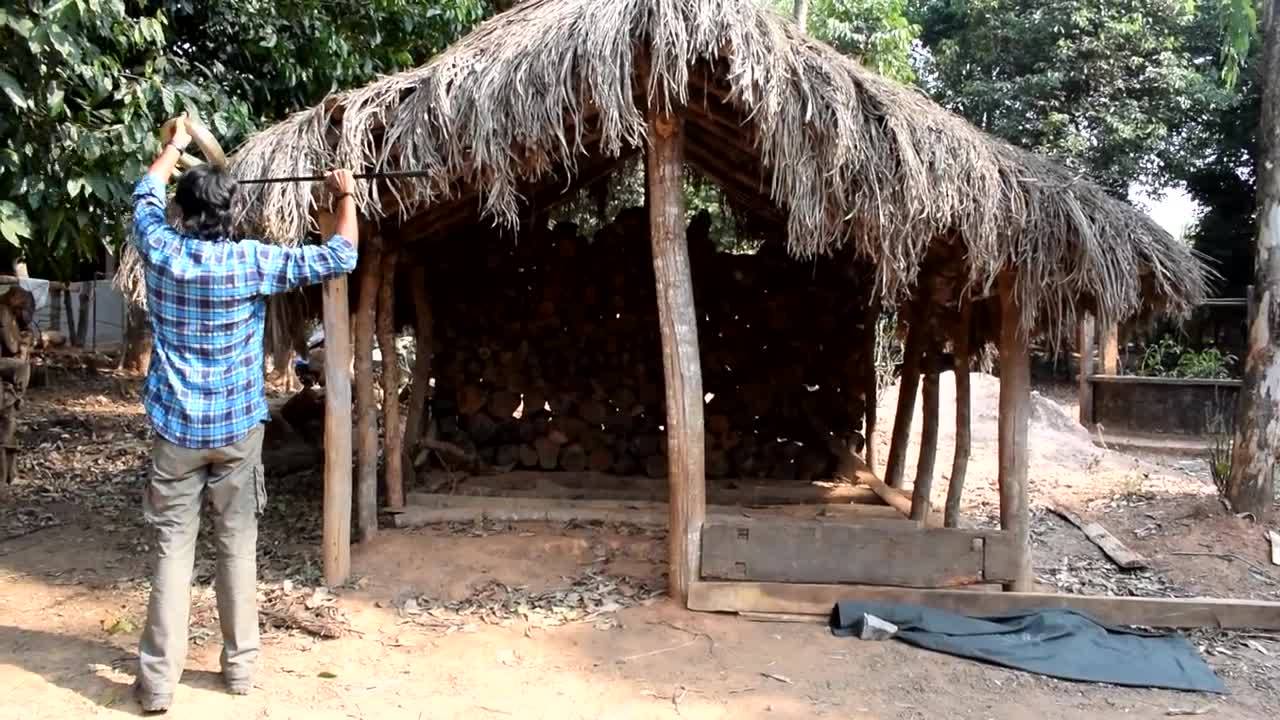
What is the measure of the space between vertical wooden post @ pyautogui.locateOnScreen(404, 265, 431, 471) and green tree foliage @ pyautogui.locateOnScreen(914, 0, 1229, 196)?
33.5 ft

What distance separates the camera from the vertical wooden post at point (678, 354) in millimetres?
4699

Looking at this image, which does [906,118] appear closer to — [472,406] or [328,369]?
[328,369]

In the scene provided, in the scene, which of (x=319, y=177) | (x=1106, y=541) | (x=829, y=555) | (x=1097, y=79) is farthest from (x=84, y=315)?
(x=1097, y=79)

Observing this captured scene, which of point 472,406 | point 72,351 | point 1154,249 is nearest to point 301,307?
point 472,406

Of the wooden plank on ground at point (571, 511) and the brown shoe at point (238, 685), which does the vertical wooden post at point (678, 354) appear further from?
the brown shoe at point (238, 685)

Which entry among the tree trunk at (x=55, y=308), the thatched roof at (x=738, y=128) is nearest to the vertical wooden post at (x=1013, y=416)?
the thatched roof at (x=738, y=128)

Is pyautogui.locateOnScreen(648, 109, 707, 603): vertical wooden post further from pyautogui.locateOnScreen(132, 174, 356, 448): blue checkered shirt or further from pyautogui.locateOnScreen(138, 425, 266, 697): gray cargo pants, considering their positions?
pyautogui.locateOnScreen(138, 425, 266, 697): gray cargo pants

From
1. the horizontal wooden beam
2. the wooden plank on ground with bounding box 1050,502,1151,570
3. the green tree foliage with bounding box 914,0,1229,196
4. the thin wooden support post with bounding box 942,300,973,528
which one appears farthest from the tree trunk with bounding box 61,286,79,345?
the horizontal wooden beam

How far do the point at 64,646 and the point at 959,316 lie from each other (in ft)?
16.7

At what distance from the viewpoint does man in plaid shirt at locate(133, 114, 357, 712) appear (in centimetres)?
340

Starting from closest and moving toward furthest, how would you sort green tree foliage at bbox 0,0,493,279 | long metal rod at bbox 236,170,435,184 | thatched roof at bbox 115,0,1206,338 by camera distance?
long metal rod at bbox 236,170,435,184, thatched roof at bbox 115,0,1206,338, green tree foliage at bbox 0,0,493,279

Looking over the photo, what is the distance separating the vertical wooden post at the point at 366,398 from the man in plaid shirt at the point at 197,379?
2035 mm

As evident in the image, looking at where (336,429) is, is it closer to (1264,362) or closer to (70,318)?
(1264,362)

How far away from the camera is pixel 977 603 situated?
4.64m
